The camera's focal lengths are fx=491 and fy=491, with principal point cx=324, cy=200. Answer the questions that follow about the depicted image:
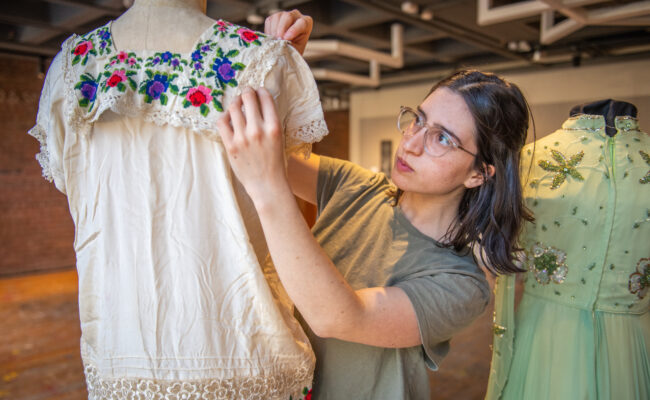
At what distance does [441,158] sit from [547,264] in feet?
2.91

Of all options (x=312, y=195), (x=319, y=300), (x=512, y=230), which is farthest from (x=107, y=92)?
(x=512, y=230)

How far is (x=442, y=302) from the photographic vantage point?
3.45 feet

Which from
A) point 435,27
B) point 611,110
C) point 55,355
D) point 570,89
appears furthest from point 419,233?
point 570,89

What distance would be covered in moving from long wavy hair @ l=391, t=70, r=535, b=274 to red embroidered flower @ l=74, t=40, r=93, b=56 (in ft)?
2.73

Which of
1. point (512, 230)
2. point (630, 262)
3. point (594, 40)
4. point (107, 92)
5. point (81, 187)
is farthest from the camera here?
point (594, 40)

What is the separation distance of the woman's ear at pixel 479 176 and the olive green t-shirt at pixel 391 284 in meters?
0.18

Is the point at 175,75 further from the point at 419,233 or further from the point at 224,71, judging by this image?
the point at 419,233

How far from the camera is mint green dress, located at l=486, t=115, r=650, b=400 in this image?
1733 millimetres

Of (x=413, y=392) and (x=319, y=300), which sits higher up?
(x=319, y=300)

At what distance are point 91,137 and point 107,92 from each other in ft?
0.41

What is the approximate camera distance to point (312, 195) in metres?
1.50

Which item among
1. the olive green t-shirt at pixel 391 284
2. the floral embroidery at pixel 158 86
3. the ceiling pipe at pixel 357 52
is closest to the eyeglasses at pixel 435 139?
the olive green t-shirt at pixel 391 284

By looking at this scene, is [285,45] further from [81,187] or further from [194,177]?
[81,187]

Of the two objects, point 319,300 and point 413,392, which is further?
point 413,392
